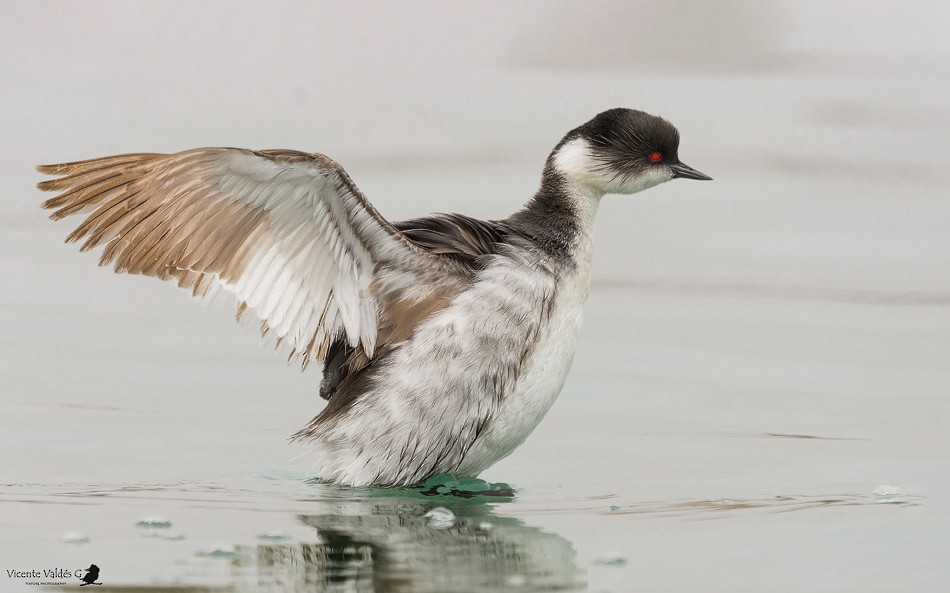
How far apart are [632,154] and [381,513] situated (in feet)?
8.62

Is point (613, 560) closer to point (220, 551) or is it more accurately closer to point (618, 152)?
point (220, 551)

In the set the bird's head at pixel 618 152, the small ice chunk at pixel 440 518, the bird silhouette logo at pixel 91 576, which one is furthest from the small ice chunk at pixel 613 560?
the bird's head at pixel 618 152

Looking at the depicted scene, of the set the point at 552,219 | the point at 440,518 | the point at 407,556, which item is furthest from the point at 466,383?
the point at 407,556

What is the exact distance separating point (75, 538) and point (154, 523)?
429 millimetres

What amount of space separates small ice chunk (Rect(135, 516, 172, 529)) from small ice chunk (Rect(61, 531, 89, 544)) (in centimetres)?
31

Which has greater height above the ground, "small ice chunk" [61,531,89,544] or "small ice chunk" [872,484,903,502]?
"small ice chunk" [872,484,903,502]

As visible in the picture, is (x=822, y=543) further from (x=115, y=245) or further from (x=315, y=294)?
(x=115, y=245)

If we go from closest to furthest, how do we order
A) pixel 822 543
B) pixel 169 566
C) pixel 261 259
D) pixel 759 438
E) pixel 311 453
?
1. pixel 169 566
2. pixel 822 543
3. pixel 261 259
4. pixel 311 453
5. pixel 759 438

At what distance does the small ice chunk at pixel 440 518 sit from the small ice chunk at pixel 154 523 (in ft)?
4.18

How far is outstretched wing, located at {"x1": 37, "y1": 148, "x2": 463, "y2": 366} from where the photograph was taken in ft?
26.9

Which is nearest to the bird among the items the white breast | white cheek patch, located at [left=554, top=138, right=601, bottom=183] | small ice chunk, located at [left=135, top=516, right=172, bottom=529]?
the white breast

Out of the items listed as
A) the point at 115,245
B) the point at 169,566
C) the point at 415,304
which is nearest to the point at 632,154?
the point at 415,304

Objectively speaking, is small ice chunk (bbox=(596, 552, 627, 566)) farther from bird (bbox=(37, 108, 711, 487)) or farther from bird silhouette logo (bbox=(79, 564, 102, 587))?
bird silhouette logo (bbox=(79, 564, 102, 587))

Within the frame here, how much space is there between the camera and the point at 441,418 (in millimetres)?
8750
